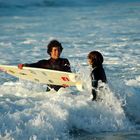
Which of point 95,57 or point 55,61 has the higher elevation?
point 95,57

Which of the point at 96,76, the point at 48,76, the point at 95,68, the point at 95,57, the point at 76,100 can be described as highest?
the point at 95,57

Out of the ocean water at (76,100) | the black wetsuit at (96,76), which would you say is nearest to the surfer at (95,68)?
the black wetsuit at (96,76)

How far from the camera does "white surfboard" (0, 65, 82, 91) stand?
8.98 meters

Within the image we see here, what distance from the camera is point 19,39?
2114 centimetres

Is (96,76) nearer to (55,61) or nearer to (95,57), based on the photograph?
(95,57)

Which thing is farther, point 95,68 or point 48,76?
point 48,76

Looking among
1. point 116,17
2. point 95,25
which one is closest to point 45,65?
point 95,25

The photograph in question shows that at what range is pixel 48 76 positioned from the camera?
931cm

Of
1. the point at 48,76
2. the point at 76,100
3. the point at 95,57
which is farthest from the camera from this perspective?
the point at 48,76

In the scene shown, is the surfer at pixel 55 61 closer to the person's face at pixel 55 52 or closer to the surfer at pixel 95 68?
the person's face at pixel 55 52

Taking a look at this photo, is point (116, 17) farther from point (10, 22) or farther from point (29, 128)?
point (29, 128)

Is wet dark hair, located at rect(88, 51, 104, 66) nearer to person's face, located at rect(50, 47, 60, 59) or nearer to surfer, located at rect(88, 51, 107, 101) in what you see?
surfer, located at rect(88, 51, 107, 101)

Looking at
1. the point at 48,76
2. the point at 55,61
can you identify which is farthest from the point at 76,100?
the point at 55,61

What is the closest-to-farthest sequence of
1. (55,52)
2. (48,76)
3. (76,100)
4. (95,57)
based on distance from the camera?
(95,57)
(76,100)
(55,52)
(48,76)
